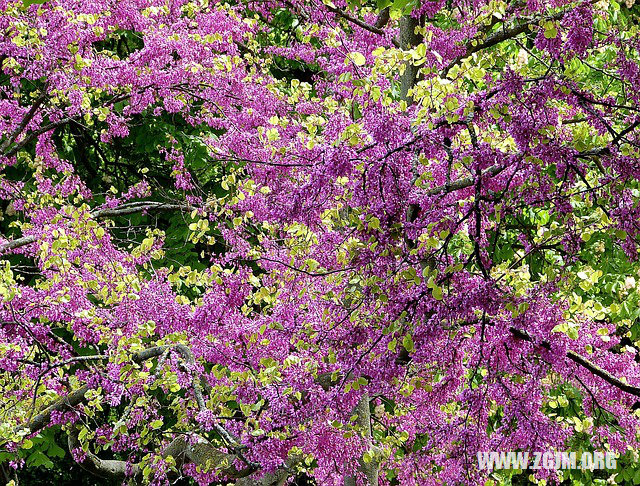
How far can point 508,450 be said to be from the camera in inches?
207

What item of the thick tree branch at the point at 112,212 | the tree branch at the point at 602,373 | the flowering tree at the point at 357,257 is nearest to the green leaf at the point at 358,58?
the flowering tree at the point at 357,257

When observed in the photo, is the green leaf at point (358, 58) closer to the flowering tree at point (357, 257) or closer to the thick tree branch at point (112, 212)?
the flowering tree at point (357, 257)

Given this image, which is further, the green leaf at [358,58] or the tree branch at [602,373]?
the tree branch at [602,373]

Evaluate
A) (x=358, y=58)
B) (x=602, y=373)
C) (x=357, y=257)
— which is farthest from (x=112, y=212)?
(x=602, y=373)

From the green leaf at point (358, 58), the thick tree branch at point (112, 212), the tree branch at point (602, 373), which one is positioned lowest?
the tree branch at point (602, 373)

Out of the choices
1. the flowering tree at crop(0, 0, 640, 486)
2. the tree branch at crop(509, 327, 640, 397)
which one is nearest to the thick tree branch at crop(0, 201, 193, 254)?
the flowering tree at crop(0, 0, 640, 486)

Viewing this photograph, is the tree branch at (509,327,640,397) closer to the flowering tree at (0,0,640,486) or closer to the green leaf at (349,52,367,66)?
the flowering tree at (0,0,640,486)

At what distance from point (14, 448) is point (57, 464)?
986 centimetres

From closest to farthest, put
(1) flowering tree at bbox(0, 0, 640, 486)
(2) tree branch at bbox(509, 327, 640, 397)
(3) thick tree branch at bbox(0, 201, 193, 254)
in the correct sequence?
(1) flowering tree at bbox(0, 0, 640, 486) < (2) tree branch at bbox(509, 327, 640, 397) < (3) thick tree branch at bbox(0, 201, 193, 254)

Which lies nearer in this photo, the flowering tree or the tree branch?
the flowering tree

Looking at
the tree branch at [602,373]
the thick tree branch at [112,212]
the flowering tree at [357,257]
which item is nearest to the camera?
the flowering tree at [357,257]

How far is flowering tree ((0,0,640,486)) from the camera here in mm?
3943

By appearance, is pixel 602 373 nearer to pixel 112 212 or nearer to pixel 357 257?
pixel 357 257

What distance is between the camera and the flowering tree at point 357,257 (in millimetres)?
3943
